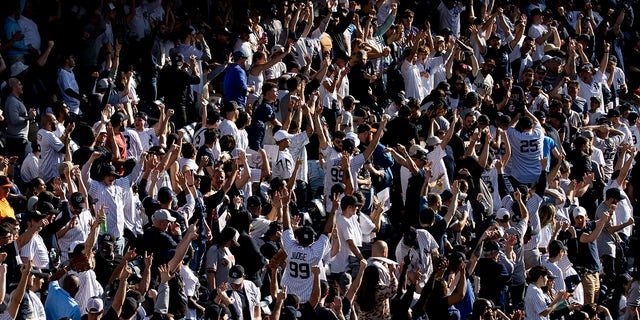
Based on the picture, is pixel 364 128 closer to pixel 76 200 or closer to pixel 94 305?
pixel 76 200

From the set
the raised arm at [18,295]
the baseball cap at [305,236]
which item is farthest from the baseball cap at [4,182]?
the baseball cap at [305,236]

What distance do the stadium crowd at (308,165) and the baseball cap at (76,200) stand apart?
2cm

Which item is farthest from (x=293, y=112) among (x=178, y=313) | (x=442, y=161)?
(x=178, y=313)

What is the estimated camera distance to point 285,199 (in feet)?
53.1

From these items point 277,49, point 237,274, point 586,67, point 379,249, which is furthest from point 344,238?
point 586,67

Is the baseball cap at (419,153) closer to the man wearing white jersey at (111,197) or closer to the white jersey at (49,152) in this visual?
the man wearing white jersey at (111,197)

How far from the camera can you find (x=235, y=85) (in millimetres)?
19734

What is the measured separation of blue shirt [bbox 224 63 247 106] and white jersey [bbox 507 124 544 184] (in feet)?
11.6

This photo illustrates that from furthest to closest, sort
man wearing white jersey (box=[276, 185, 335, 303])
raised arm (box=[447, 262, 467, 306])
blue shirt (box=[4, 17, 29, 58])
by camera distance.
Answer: blue shirt (box=[4, 17, 29, 58]) → raised arm (box=[447, 262, 467, 306]) → man wearing white jersey (box=[276, 185, 335, 303])

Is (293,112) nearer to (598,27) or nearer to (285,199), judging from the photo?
(285,199)

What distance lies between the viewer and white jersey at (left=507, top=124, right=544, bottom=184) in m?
19.9

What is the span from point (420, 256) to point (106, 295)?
4026 mm

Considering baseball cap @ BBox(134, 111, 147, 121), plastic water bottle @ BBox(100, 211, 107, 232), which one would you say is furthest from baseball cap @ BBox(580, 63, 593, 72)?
plastic water bottle @ BBox(100, 211, 107, 232)

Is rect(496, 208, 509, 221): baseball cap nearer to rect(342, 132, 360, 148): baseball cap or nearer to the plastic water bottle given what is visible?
rect(342, 132, 360, 148): baseball cap
